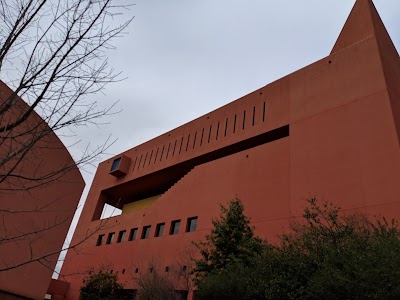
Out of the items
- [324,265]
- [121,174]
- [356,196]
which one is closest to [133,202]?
[121,174]

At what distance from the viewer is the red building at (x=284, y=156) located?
1418 centimetres

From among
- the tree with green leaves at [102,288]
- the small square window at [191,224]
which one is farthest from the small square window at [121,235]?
the small square window at [191,224]

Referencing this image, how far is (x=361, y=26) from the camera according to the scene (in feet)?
61.2

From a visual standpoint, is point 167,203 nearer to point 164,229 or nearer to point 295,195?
point 164,229

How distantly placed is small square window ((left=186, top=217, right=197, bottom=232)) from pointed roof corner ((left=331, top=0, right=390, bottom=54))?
44.0 ft

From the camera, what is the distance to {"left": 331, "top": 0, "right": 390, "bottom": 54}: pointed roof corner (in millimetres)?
17891

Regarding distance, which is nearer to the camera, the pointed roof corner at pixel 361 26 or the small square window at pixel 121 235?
the pointed roof corner at pixel 361 26

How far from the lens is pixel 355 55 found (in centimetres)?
1706

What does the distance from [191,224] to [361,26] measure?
14628 millimetres

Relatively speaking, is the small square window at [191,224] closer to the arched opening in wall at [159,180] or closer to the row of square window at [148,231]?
the row of square window at [148,231]

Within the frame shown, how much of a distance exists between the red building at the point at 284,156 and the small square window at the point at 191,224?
77mm

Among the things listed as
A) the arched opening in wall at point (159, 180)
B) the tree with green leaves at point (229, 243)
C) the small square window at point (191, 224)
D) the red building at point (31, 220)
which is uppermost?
the arched opening in wall at point (159, 180)

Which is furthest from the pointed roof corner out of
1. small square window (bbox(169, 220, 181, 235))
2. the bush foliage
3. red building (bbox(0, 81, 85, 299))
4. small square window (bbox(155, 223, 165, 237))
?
red building (bbox(0, 81, 85, 299))

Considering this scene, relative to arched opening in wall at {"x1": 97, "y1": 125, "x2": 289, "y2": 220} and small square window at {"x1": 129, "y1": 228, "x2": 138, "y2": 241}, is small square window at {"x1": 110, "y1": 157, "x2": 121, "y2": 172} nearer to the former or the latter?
arched opening in wall at {"x1": 97, "y1": 125, "x2": 289, "y2": 220}
